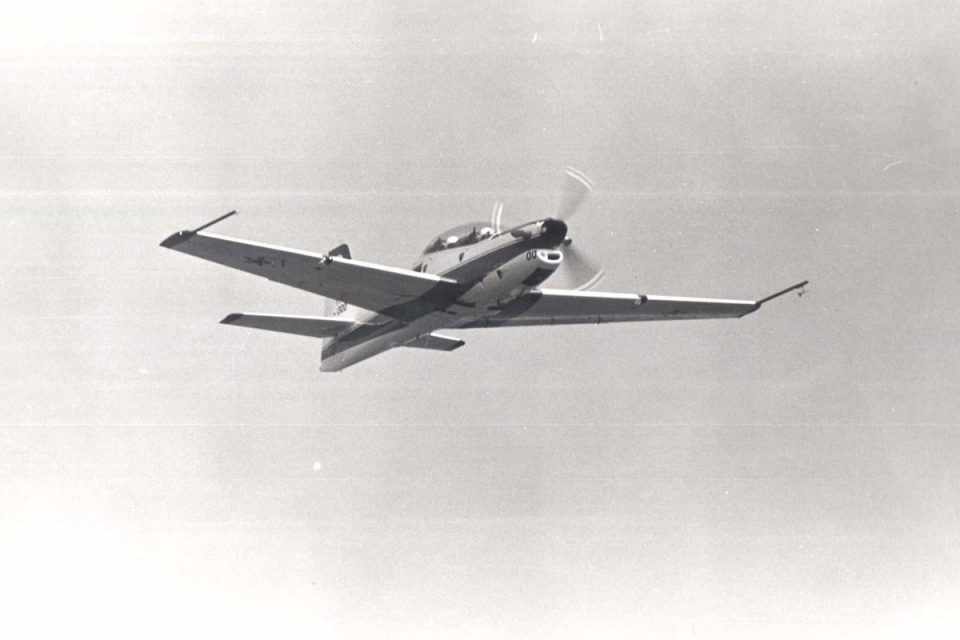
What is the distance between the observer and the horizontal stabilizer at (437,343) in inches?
1288

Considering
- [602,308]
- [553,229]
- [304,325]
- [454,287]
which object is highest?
[553,229]

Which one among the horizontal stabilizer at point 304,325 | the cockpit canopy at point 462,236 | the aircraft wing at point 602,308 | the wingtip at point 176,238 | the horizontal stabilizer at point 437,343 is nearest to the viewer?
the wingtip at point 176,238

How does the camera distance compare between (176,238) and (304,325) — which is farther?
(304,325)

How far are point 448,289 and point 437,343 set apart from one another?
5.65m

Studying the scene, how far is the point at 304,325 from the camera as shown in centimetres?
3114

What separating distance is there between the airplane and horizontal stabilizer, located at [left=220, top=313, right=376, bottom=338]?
0.10ft

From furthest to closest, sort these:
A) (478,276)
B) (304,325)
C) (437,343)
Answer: (437,343)
(304,325)
(478,276)

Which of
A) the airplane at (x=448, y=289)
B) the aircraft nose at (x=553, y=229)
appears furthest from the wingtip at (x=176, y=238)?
the aircraft nose at (x=553, y=229)

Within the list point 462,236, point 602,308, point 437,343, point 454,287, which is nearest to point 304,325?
point 437,343

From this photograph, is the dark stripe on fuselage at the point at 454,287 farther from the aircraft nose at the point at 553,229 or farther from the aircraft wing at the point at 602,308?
the aircraft wing at the point at 602,308

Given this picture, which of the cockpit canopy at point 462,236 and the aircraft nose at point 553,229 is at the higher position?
the aircraft nose at point 553,229

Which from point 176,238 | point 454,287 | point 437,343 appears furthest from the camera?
point 437,343

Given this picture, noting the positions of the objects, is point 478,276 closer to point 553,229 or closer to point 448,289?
point 448,289

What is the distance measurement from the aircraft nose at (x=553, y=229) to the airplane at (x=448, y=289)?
3 cm
